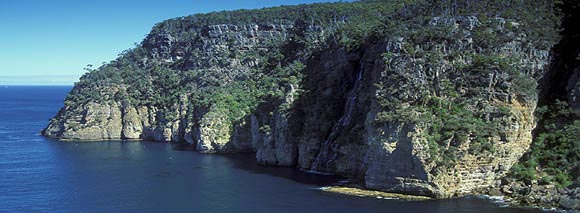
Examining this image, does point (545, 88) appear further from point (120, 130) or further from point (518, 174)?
point (120, 130)

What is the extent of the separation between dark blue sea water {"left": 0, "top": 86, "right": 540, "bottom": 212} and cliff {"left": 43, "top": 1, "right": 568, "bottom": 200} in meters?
4.73

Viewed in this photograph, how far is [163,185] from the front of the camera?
88.4m

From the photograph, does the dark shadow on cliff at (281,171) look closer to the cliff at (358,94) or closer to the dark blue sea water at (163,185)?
the dark blue sea water at (163,185)

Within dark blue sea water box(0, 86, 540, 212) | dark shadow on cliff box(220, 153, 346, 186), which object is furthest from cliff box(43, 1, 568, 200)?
dark blue sea water box(0, 86, 540, 212)

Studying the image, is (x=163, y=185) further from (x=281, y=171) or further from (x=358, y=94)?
(x=358, y=94)

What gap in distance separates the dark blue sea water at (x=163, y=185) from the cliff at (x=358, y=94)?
186 inches

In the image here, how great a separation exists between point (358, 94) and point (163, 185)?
31.5 metres

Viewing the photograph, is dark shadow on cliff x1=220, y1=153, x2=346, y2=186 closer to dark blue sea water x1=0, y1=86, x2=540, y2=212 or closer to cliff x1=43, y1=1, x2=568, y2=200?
dark blue sea water x1=0, y1=86, x2=540, y2=212

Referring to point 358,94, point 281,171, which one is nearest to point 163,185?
point 281,171

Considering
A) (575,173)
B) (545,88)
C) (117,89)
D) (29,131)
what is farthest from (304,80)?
(29,131)

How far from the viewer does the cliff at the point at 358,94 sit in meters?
76.6

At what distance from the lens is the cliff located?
76.6 metres

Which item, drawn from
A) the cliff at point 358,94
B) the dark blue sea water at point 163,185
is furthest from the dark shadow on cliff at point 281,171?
the cliff at point 358,94

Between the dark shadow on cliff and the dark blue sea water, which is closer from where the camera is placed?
the dark blue sea water
